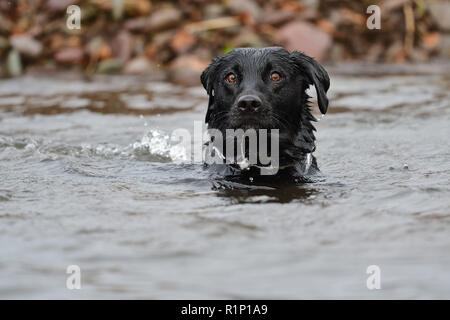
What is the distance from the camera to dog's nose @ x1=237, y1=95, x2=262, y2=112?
491cm

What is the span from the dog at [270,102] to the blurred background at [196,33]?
733 centimetres

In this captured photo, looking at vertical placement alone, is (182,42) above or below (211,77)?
above

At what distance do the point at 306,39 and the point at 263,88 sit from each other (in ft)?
27.5

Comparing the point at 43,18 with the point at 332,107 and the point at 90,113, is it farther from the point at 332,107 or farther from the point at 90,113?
the point at 332,107

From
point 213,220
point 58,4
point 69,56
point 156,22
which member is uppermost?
point 58,4

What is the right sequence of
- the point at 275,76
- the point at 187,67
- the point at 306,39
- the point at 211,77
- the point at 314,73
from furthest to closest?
1. the point at 306,39
2. the point at 187,67
3. the point at 211,77
4. the point at 314,73
5. the point at 275,76

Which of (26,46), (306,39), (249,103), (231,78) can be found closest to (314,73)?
(231,78)

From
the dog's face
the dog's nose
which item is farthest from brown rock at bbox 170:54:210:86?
the dog's nose

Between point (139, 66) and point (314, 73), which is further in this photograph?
point (139, 66)

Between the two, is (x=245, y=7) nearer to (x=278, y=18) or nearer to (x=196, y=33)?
(x=278, y=18)

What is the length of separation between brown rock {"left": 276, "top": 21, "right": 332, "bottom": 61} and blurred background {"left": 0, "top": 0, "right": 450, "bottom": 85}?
0.02 metres

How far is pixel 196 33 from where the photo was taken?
44.8 feet

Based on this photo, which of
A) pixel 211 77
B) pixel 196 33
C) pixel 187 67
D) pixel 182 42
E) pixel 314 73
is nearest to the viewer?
pixel 314 73

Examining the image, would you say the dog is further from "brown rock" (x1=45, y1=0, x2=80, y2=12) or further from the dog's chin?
"brown rock" (x1=45, y1=0, x2=80, y2=12)
